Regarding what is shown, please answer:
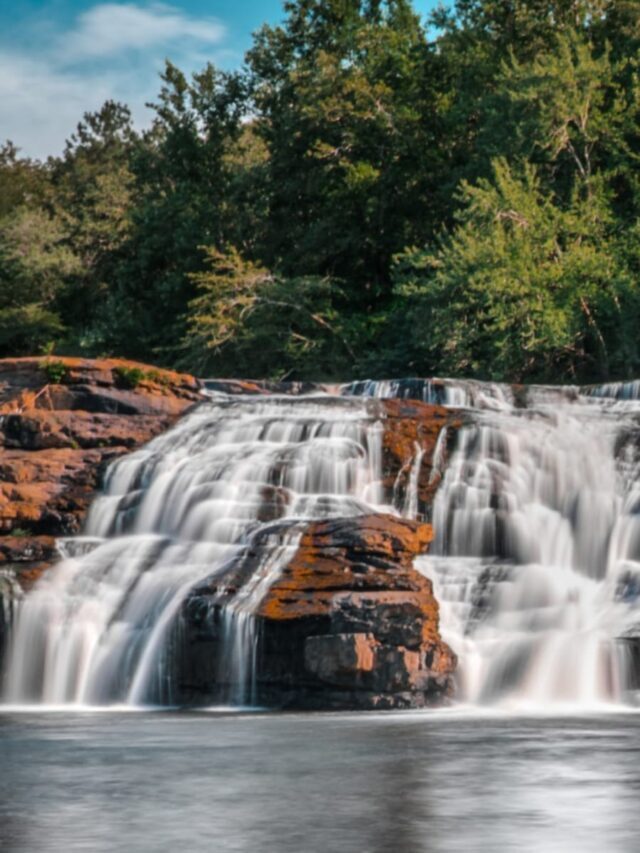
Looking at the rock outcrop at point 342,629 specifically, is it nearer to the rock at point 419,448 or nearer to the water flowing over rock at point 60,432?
the water flowing over rock at point 60,432

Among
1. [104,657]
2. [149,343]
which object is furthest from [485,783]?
[149,343]

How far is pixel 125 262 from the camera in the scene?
63.0 meters

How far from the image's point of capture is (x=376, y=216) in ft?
181

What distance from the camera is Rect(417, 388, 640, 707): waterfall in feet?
73.4

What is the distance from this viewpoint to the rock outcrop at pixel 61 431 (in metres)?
28.4

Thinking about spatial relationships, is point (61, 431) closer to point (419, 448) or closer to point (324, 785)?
point (419, 448)

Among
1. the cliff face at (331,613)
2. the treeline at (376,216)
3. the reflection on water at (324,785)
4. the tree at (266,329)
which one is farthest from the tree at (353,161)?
the reflection on water at (324,785)

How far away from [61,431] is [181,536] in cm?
544

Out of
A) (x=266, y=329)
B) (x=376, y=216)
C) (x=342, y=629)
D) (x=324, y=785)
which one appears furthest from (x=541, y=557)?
(x=376, y=216)

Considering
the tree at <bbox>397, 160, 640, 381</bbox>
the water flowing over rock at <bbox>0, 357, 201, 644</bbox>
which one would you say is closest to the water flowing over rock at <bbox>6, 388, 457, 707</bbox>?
the water flowing over rock at <bbox>0, 357, 201, 644</bbox>

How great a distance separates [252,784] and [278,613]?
8223mm

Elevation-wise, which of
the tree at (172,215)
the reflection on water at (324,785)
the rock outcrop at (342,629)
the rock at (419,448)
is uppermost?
the tree at (172,215)

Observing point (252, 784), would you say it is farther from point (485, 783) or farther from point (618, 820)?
point (618, 820)

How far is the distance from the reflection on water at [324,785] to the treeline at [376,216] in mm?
26259
